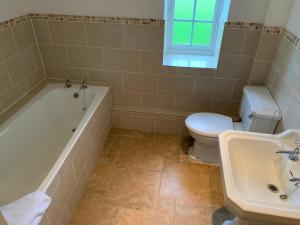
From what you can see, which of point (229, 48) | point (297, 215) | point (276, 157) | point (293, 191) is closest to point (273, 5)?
point (229, 48)

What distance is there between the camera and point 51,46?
2.29 meters

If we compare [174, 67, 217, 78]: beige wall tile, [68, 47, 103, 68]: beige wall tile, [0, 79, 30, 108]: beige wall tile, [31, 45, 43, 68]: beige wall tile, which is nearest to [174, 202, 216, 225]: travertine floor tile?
[174, 67, 217, 78]: beige wall tile

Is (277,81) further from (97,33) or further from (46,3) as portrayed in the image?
(46,3)

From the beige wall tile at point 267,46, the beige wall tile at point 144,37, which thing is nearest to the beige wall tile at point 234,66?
the beige wall tile at point 267,46

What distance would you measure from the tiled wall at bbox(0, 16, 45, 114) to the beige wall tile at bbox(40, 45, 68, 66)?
0.23 ft

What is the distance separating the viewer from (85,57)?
7.53 ft

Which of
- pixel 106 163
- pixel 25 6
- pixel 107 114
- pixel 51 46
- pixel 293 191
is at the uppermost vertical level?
pixel 25 6

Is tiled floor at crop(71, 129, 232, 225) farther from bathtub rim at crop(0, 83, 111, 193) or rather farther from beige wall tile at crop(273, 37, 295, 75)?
beige wall tile at crop(273, 37, 295, 75)

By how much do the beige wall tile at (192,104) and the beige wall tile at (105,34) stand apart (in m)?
0.81

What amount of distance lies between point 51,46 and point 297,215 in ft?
7.57

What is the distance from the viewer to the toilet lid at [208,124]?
1975 mm

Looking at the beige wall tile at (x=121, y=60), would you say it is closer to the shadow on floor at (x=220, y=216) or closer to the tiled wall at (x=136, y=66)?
the tiled wall at (x=136, y=66)

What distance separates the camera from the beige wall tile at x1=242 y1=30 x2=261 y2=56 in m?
1.95

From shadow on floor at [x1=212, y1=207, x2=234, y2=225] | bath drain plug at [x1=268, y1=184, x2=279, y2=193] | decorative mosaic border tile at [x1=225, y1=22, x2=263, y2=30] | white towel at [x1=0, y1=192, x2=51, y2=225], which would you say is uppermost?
decorative mosaic border tile at [x1=225, y1=22, x2=263, y2=30]
